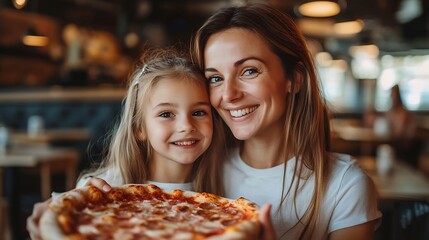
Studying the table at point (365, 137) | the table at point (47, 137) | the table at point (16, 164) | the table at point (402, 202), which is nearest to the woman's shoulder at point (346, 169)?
the table at point (402, 202)

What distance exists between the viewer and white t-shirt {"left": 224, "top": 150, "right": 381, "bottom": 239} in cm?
Answer: 154

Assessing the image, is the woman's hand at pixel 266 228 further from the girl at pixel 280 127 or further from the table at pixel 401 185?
the table at pixel 401 185

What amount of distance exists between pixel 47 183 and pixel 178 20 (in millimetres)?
6806

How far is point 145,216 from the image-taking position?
3.92ft

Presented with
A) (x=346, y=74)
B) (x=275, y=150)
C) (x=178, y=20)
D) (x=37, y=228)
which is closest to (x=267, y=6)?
(x=275, y=150)

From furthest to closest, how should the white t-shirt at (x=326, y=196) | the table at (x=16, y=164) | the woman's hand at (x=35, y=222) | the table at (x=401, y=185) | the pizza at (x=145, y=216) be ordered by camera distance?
1. the table at (x=16, y=164)
2. the table at (x=401, y=185)
3. the white t-shirt at (x=326, y=196)
4. the woman's hand at (x=35, y=222)
5. the pizza at (x=145, y=216)

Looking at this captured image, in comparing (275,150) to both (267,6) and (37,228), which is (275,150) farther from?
(37,228)

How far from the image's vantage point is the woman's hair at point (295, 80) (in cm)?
165

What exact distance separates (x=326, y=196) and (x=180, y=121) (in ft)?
1.99

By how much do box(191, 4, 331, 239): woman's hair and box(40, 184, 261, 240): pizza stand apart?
17.8 inches

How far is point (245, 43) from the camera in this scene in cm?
162

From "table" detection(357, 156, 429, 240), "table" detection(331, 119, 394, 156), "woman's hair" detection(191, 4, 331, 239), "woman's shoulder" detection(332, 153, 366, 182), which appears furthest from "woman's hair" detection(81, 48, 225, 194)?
"table" detection(331, 119, 394, 156)

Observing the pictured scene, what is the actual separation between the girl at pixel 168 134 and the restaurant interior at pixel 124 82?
1.10 ft

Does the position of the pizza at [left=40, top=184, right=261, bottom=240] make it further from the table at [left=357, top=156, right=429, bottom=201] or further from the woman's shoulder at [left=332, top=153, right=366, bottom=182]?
the table at [left=357, top=156, right=429, bottom=201]
